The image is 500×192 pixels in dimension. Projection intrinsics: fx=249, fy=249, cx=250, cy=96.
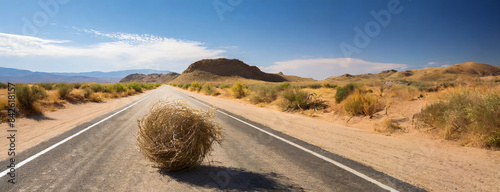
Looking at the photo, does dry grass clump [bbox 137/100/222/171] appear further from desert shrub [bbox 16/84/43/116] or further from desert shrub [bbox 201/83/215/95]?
desert shrub [bbox 201/83/215/95]

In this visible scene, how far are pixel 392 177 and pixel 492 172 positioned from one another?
188 cm

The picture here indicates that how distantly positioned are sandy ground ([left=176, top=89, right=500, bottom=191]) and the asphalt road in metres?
0.46

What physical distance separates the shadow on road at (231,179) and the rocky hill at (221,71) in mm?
116581

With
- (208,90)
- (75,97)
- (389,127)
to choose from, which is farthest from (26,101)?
(208,90)

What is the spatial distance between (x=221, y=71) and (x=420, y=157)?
12681cm

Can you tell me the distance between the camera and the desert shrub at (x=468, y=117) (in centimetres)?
572

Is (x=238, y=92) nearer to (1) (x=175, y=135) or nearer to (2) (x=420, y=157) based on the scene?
(2) (x=420, y=157)

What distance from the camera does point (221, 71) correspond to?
130 m

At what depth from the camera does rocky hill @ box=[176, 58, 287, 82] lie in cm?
12588

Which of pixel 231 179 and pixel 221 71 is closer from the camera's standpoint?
pixel 231 179

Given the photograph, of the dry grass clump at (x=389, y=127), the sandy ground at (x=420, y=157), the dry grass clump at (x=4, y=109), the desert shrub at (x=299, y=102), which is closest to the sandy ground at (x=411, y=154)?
the sandy ground at (x=420, y=157)

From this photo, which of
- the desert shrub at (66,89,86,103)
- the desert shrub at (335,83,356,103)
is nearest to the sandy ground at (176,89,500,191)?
the desert shrub at (335,83,356,103)

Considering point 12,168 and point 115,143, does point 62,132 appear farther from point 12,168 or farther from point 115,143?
point 12,168

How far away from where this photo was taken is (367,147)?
6.24 m
